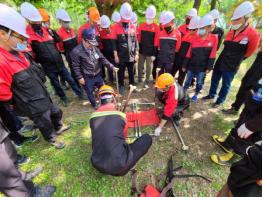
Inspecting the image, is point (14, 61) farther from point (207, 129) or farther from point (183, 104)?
point (207, 129)

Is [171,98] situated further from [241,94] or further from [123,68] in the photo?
[123,68]

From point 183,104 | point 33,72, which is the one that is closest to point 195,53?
point 183,104

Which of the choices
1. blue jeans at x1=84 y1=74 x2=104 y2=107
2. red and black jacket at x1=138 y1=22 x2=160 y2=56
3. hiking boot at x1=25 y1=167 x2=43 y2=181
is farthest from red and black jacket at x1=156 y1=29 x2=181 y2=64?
hiking boot at x1=25 y1=167 x2=43 y2=181

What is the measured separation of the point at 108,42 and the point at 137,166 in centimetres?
377

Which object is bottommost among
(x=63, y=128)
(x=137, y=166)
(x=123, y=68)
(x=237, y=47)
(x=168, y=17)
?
(x=137, y=166)

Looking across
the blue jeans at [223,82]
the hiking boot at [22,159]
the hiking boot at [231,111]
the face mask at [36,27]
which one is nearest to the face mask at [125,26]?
the face mask at [36,27]

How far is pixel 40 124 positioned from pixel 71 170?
104 cm

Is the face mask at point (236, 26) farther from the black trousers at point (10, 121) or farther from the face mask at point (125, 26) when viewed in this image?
the black trousers at point (10, 121)

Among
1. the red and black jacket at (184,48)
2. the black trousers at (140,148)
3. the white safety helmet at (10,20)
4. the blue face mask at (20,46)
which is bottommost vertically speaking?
the black trousers at (140,148)

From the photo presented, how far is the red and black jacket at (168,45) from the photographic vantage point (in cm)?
445

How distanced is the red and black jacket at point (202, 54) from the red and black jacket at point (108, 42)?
2279 millimetres

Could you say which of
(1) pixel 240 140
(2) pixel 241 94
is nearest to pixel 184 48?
(2) pixel 241 94

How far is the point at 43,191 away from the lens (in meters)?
2.56

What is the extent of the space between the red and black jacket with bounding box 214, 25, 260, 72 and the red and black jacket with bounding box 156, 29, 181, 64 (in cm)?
126
